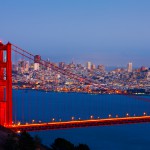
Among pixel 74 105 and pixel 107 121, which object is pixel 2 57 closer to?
pixel 107 121

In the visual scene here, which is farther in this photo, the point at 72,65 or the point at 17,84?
the point at 72,65

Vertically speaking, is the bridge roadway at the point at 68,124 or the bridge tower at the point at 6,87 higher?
the bridge tower at the point at 6,87

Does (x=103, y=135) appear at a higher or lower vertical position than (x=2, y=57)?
lower

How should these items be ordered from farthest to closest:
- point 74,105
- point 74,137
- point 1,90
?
1. point 74,105
2. point 74,137
3. point 1,90

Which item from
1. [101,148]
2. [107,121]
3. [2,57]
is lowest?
[101,148]

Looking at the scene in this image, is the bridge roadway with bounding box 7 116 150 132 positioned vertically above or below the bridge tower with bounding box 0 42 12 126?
below

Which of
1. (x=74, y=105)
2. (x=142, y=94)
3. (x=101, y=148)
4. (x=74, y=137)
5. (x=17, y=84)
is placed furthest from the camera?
(x=142, y=94)

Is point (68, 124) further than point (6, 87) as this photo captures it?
Yes

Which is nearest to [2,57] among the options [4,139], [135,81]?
[4,139]
